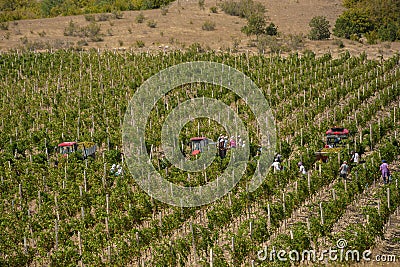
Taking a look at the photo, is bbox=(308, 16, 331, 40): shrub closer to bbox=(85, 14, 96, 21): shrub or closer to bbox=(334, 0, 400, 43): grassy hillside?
bbox=(334, 0, 400, 43): grassy hillside

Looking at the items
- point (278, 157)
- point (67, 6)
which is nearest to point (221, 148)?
point (278, 157)

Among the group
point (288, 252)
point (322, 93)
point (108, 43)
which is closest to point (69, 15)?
point (108, 43)

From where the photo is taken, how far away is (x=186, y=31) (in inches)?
2098

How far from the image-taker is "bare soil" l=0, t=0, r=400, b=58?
48.1m

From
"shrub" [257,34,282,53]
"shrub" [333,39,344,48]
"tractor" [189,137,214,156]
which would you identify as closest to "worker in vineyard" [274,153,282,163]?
"tractor" [189,137,214,156]

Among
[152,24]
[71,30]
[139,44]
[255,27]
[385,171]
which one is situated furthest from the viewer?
[152,24]

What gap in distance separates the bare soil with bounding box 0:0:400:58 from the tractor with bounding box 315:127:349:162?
16.1 meters

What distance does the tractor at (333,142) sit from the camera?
79.5 feet

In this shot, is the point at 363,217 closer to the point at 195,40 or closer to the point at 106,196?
the point at 106,196

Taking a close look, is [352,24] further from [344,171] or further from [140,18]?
[344,171]

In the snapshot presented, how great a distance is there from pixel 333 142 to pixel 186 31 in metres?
28.9

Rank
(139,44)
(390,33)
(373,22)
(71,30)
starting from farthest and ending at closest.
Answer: (71,30), (373,22), (390,33), (139,44)

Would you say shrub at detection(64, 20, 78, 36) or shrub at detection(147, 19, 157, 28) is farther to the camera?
shrub at detection(147, 19, 157, 28)

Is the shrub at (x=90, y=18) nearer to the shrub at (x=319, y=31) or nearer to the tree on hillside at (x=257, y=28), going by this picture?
the tree on hillside at (x=257, y=28)
